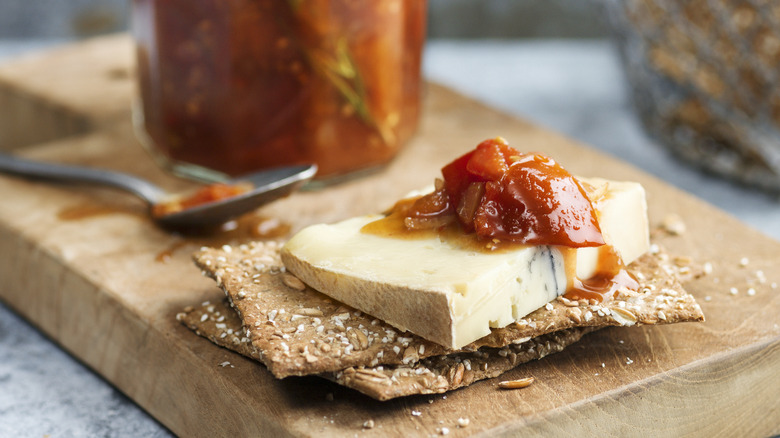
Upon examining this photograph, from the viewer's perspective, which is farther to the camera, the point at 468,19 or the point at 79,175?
the point at 468,19

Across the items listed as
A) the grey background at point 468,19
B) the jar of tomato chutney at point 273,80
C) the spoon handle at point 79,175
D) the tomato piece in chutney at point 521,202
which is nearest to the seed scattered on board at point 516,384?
the tomato piece in chutney at point 521,202

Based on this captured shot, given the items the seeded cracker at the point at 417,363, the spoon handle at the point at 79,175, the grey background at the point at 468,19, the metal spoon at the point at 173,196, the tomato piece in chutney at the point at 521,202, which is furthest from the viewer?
the grey background at the point at 468,19

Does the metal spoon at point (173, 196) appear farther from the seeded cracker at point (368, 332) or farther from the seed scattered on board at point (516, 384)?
the seed scattered on board at point (516, 384)

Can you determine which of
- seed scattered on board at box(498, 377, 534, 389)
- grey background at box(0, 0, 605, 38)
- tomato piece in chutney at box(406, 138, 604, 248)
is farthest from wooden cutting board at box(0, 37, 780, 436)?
grey background at box(0, 0, 605, 38)

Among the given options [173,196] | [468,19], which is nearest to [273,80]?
[173,196]

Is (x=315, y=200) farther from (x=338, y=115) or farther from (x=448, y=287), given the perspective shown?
(x=448, y=287)

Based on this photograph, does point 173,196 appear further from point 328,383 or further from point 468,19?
point 468,19
